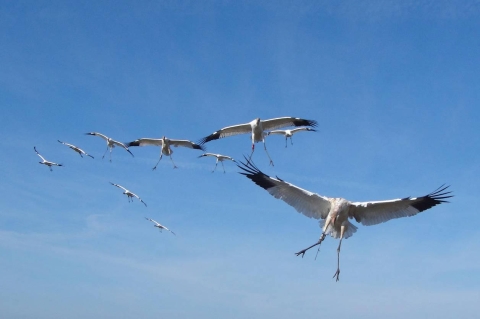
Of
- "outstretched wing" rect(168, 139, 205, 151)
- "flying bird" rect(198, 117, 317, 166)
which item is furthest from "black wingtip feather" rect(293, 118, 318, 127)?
"outstretched wing" rect(168, 139, 205, 151)

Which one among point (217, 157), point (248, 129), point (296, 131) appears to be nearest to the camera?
point (248, 129)

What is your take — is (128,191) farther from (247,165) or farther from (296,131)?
(247,165)

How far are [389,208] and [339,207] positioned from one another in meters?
1.87

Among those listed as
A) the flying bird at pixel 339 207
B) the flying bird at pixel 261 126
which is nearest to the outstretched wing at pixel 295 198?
the flying bird at pixel 339 207

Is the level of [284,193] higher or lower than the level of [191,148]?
lower

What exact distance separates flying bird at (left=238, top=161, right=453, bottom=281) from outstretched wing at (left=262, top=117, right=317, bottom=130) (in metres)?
9.89

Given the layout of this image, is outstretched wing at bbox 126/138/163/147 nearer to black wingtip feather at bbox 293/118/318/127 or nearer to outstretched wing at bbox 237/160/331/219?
black wingtip feather at bbox 293/118/318/127

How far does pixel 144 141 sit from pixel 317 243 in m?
23.3

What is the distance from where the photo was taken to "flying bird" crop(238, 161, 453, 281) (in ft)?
63.7

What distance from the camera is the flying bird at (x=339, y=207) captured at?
1941 cm

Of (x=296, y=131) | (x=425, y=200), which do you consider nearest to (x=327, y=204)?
(x=425, y=200)

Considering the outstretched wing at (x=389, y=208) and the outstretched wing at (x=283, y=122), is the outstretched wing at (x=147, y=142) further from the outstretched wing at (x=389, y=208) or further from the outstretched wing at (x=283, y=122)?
the outstretched wing at (x=389, y=208)

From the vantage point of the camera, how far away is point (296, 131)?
1395 inches

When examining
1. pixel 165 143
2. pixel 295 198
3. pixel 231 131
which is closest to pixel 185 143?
pixel 165 143
